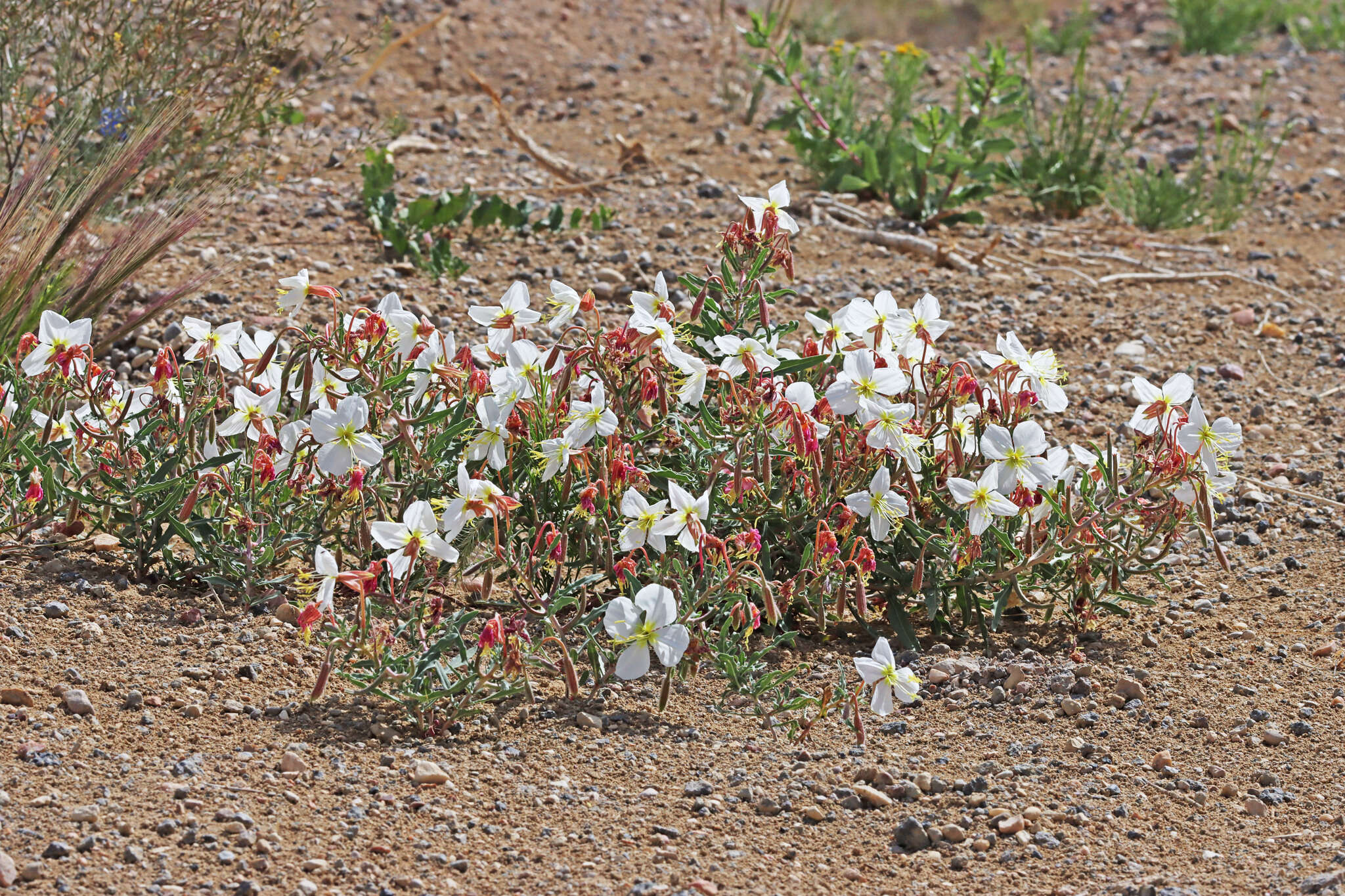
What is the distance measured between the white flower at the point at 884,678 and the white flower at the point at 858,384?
0.46m

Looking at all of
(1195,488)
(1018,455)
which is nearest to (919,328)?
(1018,455)

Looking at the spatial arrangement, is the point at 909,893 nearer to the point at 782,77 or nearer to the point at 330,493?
the point at 330,493

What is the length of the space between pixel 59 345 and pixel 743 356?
1300 millimetres

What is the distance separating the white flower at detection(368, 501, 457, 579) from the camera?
2.18 metres

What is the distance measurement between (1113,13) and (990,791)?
8074 mm

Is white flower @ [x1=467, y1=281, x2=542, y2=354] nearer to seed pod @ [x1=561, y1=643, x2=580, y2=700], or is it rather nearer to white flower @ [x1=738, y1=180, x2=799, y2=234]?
white flower @ [x1=738, y1=180, x2=799, y2=234]

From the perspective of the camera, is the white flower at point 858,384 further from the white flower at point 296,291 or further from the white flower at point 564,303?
the white flower at point 296,291

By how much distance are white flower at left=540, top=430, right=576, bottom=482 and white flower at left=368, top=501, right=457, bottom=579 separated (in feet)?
0.82

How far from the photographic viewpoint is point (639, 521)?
2.25m

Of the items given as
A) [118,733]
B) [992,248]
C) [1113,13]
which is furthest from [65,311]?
[1113,13]

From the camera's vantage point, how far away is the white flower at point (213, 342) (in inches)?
102

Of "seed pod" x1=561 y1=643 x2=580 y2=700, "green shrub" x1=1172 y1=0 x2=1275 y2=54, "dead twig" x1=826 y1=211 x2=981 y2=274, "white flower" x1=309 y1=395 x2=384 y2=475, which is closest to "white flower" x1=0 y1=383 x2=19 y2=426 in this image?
"white flower" x1=309 y1=395 x2=384 y2=475

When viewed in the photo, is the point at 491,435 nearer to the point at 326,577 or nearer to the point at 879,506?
the point at 326,577

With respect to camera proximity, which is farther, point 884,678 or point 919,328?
point 919,328
